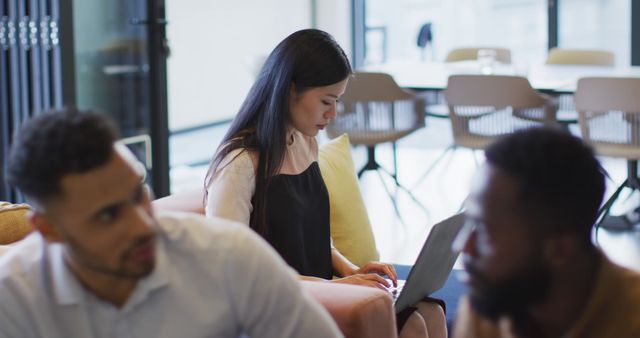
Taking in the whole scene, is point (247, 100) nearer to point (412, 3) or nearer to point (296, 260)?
point (296, 260)

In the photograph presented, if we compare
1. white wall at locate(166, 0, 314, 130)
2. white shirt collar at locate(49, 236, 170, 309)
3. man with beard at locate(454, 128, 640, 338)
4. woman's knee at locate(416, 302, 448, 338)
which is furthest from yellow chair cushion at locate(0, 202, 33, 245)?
white wall at locate(166, 0, 314, 130)

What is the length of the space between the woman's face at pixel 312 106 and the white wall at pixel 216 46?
209 inches

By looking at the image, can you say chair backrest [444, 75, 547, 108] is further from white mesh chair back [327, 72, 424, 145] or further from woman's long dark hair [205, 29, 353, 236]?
woman's long dark hair [205, 29, 353, 236]

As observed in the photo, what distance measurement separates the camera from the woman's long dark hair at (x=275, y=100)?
8.46 feet

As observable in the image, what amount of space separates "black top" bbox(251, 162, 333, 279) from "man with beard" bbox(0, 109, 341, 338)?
35.6 inches

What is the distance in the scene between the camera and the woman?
100 inches

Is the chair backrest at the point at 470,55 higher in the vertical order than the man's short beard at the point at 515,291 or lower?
higher

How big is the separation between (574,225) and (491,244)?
12 centimetres

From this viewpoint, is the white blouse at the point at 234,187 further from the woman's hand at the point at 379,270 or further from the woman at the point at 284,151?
the woman's hand at the point at 379,270

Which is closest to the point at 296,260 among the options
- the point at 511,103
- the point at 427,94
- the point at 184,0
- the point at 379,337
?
the point at 379,337

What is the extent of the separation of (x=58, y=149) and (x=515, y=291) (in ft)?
2.40

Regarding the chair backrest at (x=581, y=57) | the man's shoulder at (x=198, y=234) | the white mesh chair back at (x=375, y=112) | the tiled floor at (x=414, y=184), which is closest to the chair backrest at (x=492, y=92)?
the white mesh chair back at (x=375, y=112)

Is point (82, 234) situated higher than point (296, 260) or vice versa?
point (82, 234)

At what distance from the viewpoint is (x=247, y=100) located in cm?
267
